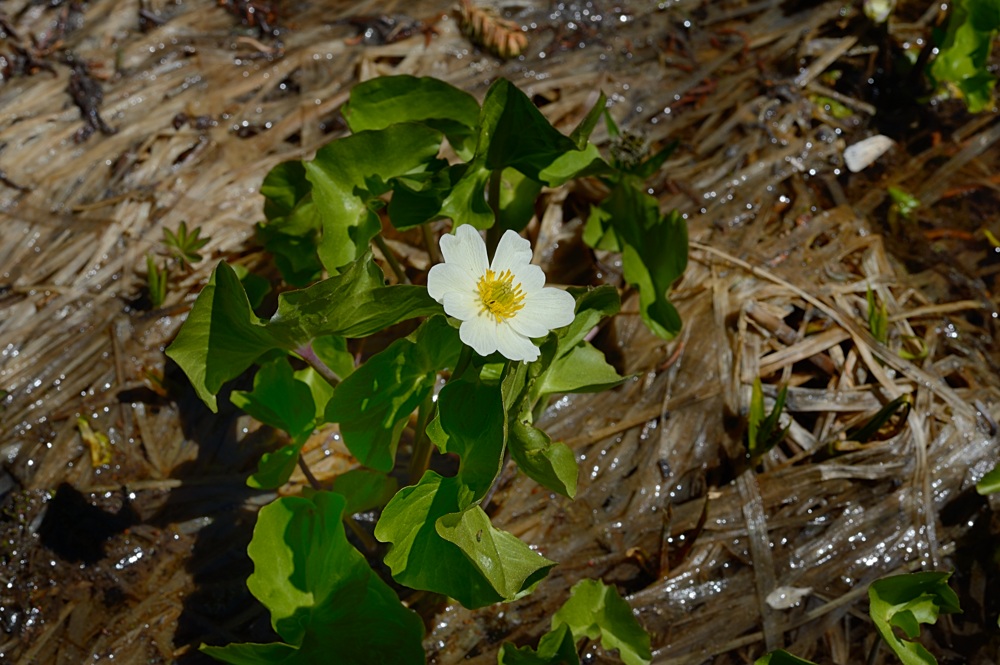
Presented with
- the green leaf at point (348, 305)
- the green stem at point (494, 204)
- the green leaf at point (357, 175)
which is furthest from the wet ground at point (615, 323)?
the green leaf at point (348, 305)

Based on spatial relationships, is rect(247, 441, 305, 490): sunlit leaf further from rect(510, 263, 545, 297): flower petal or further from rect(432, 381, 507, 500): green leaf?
rect(510, 263, 545, 297): flower petal

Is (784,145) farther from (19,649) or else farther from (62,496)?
(19,649)

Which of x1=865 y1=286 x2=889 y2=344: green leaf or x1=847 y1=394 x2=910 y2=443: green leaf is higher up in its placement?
x1=865 y1=286 x2=889 y2=344: green leaf

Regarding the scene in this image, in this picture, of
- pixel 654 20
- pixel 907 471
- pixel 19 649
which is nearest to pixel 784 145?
pixel 654 20

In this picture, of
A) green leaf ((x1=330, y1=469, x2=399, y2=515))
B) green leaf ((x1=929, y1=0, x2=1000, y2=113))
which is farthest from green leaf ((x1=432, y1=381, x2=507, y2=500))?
green leaf ((x1=929, y1=0, x2=1000, y2=113))

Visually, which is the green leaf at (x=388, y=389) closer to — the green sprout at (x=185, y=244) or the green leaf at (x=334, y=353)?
the green leaf at (x=334, y=353)

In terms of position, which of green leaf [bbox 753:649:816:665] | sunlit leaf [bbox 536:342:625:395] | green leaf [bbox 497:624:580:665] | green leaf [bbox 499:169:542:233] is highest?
green leaf [bbox 499:169:542:233]
